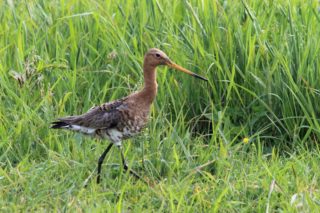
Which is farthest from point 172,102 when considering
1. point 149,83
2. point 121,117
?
point 121,117

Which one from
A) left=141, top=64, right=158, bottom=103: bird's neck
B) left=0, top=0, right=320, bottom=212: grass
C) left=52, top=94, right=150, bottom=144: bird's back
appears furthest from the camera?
left=141, top=64, right=158, bottom=103: bird's neck

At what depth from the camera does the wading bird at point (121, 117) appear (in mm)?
6125

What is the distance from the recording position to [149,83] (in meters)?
6.27

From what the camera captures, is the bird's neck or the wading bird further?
the bird's neck

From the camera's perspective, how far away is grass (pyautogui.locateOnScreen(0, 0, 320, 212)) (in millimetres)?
5758

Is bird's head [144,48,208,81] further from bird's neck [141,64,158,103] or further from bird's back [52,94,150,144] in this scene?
bird's back [52,94,150,144]

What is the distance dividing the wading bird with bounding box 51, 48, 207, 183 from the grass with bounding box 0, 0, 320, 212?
193 millimetres

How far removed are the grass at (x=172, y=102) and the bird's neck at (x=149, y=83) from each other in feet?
0.99

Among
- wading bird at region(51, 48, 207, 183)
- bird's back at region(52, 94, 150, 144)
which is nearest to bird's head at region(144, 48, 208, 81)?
wading bird at region(51, 48, 207, 183)

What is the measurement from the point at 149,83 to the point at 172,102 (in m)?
0.56

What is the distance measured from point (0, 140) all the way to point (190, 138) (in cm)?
127

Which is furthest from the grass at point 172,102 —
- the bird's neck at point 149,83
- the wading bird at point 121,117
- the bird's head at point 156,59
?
the bird's head at point 156,59

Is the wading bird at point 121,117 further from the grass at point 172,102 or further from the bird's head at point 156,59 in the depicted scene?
the grass at point 172,102

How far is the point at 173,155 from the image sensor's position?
243 inches
